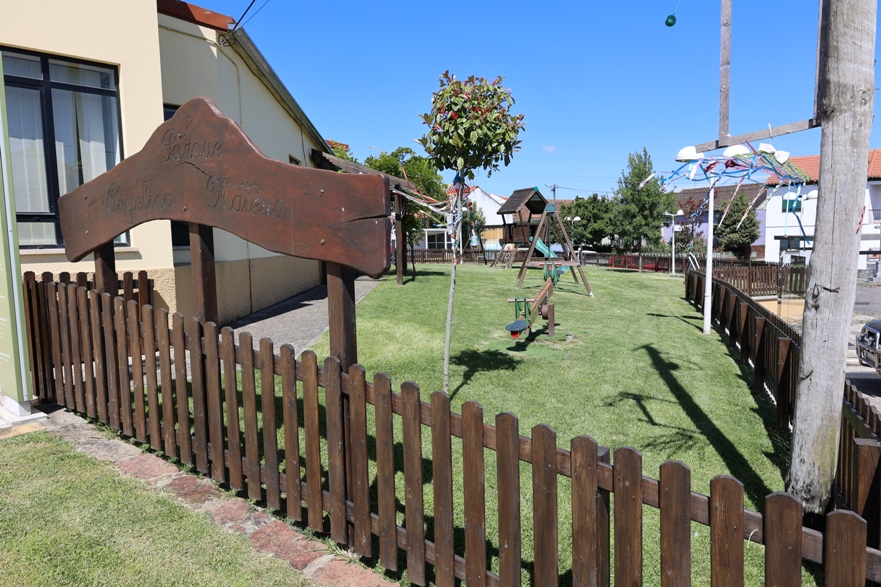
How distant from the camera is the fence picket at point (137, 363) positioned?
13.9ft

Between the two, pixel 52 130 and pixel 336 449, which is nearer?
pixel 336 449

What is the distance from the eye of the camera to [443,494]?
268 cm

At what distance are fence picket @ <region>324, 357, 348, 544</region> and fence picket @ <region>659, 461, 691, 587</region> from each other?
1624 mm

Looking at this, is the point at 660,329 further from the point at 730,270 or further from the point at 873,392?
the point at 730,270

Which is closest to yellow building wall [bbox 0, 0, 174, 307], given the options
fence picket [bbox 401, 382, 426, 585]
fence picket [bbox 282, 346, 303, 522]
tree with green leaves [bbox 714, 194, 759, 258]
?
fence picket [bbox 282, 346, 303, 522]

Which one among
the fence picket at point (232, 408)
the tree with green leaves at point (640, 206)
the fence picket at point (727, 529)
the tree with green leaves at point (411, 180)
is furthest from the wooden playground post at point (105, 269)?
the tree with green leaves at point (640, 206)

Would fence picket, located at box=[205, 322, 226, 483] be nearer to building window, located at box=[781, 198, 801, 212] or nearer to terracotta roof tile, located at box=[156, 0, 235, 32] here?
building window, located at box=[781, 198, 801, 212]

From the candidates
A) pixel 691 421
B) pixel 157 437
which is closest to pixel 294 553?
pixel 157 437

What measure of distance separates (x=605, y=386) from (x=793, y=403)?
2011 mm

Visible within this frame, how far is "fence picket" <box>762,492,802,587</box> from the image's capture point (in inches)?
75.8

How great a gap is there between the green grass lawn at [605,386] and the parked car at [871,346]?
1.86m

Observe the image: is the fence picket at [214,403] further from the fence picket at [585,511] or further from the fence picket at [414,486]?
the fence picket at [585,511]

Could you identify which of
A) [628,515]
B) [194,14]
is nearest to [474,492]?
[628,515]

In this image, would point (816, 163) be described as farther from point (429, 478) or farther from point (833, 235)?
point (429, 478)
